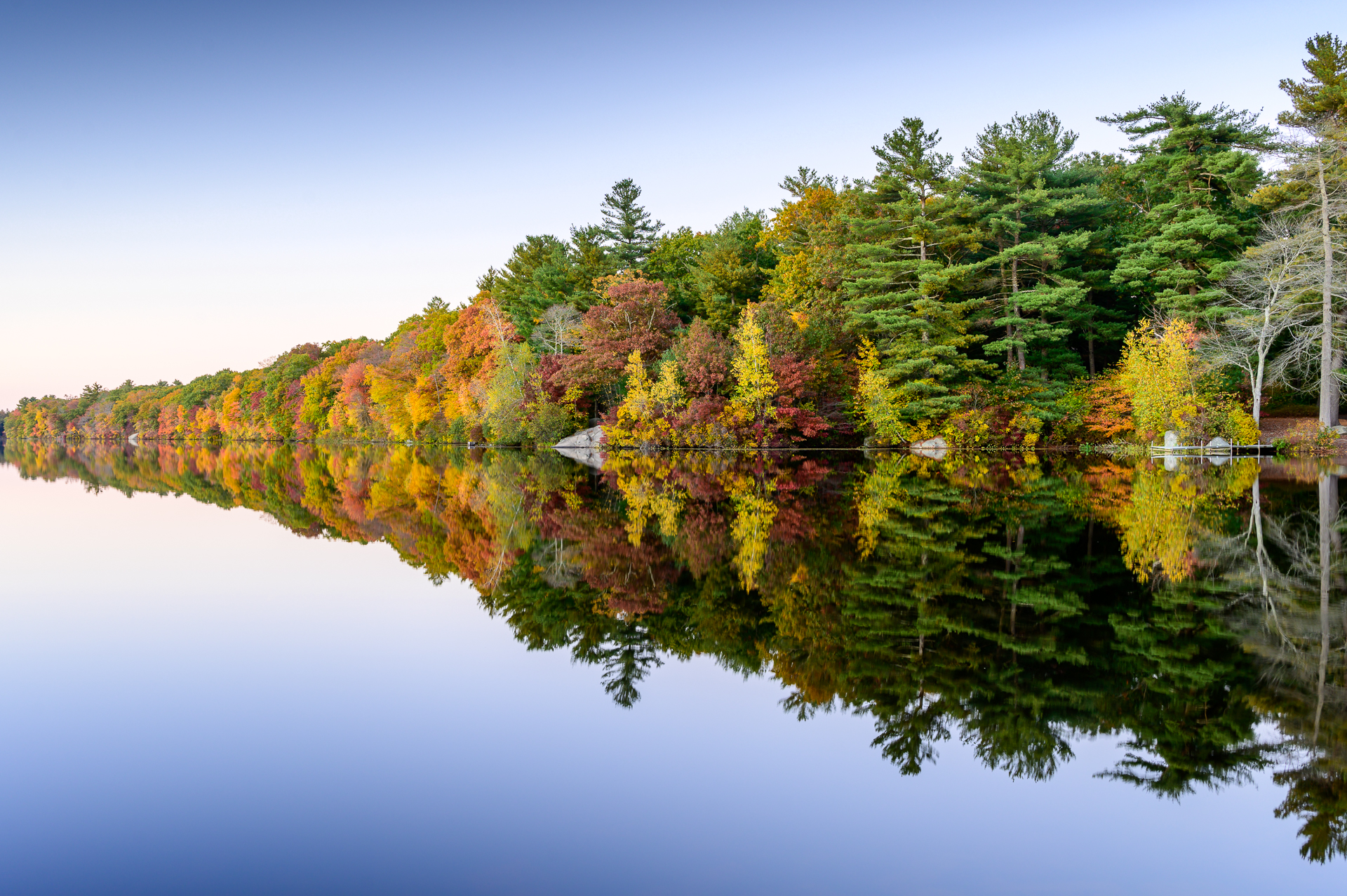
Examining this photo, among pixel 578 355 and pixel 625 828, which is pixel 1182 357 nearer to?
pixel 578 355

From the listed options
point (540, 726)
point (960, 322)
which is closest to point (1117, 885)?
point (540, 726)

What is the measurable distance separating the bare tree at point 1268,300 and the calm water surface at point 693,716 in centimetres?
2243

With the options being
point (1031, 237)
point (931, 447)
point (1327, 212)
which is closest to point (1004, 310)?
point (1031, 237)

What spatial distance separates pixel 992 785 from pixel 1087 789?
0.39 meters

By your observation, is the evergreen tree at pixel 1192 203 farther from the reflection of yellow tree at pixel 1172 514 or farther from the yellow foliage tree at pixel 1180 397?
the reflection of yellow tree at pixel 1172 514

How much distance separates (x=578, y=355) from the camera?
41812mm

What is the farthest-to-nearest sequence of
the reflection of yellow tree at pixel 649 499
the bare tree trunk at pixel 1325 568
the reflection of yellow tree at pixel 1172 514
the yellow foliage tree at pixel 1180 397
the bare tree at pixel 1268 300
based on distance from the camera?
1. the yellow foliage tree at pixel 1180 397
2. the bare tree at pixel 1268 300
3. the reflection of yellow tree at pixel 649 499
4. the reflection of yellow tree at pixel 1172 514
5. the bare tree trunk at pixel 1325 568

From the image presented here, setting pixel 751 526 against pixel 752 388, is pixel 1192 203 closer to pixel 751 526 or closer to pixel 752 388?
pixel 752 388

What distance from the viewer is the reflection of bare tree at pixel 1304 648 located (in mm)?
3340

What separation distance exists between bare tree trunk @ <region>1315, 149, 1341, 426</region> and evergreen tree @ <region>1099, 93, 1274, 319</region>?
3256 millimetres

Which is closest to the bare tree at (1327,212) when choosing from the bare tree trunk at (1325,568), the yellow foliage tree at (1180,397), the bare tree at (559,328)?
the yellow foliage tree at (1180,397)

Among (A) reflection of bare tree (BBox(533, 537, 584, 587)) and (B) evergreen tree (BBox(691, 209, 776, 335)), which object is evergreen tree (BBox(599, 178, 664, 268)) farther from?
(A) reflection of bare tree (BBox(533, 537, 584, 587))

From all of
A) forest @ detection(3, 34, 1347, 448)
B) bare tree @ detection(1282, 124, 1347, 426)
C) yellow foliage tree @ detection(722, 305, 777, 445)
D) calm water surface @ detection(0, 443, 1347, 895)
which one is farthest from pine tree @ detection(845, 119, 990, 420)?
calm water surface @ detection(0, 443, 1347, 895)

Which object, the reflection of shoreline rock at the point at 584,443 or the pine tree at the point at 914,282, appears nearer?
the pine tree at the point at 914,282
